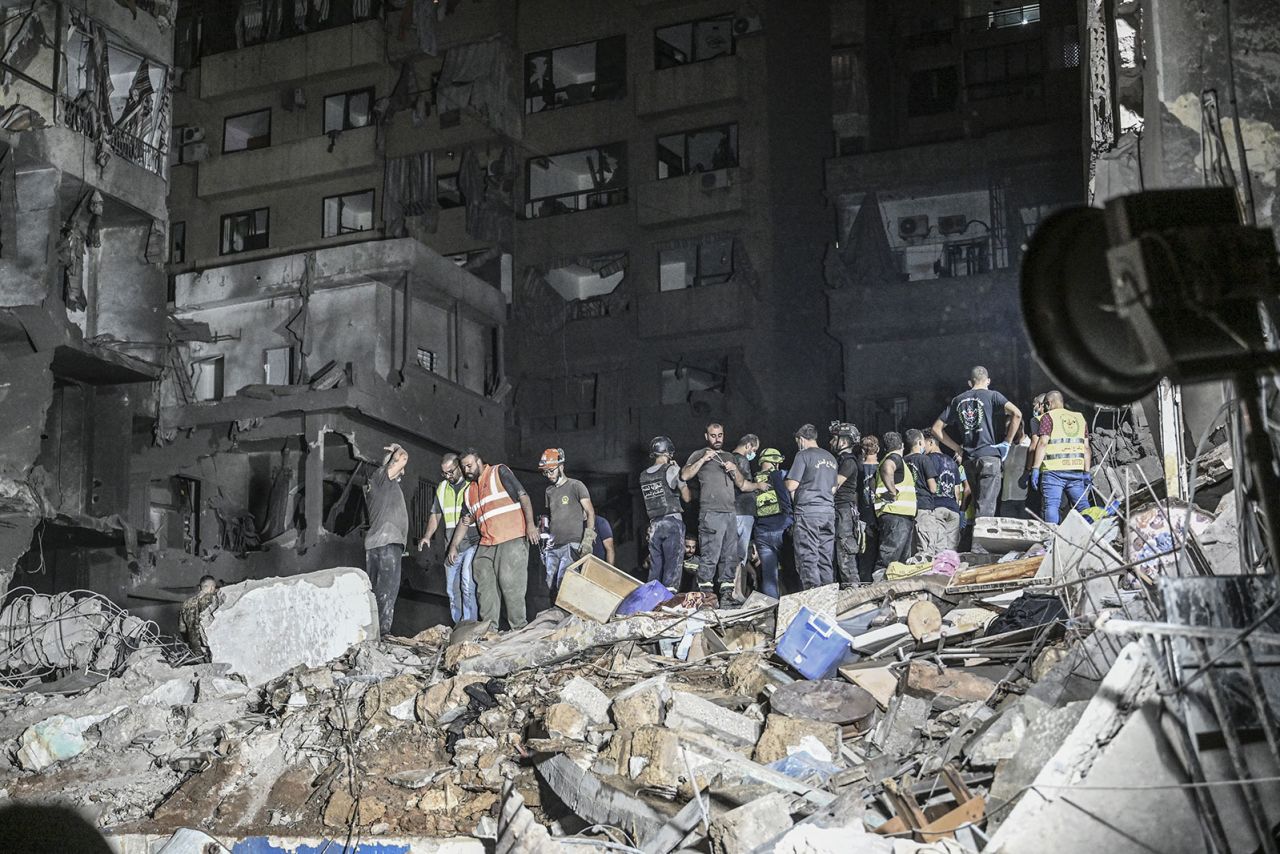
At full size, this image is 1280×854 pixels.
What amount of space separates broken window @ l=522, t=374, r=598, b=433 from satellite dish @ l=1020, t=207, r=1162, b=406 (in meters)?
25.9

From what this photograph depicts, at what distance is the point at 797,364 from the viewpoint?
28969mm

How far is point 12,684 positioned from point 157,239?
10.0m

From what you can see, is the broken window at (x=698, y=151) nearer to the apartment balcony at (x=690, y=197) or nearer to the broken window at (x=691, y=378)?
the apartment balcony at (x=690, y=197)

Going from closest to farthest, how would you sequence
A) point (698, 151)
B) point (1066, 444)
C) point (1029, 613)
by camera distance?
point (1029, 613), point (1066, 444), point (698, 151)

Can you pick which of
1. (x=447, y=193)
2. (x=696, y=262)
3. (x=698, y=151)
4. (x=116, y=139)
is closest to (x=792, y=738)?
(x=116, y=139)

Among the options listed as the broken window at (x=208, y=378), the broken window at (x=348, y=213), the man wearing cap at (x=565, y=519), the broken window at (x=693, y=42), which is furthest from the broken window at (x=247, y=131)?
the man wearing cap at (x=565, y=519)

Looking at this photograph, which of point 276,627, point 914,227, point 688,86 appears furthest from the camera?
point 688,86

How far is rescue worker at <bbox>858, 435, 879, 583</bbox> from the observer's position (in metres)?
14.2

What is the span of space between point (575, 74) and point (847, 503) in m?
21.3

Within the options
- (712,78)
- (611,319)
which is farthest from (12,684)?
(712,78)

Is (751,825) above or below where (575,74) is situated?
below

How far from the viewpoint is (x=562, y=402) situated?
1198 inches

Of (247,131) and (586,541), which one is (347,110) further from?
(586,541)

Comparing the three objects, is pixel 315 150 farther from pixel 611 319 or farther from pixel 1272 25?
pixel 1272 25
